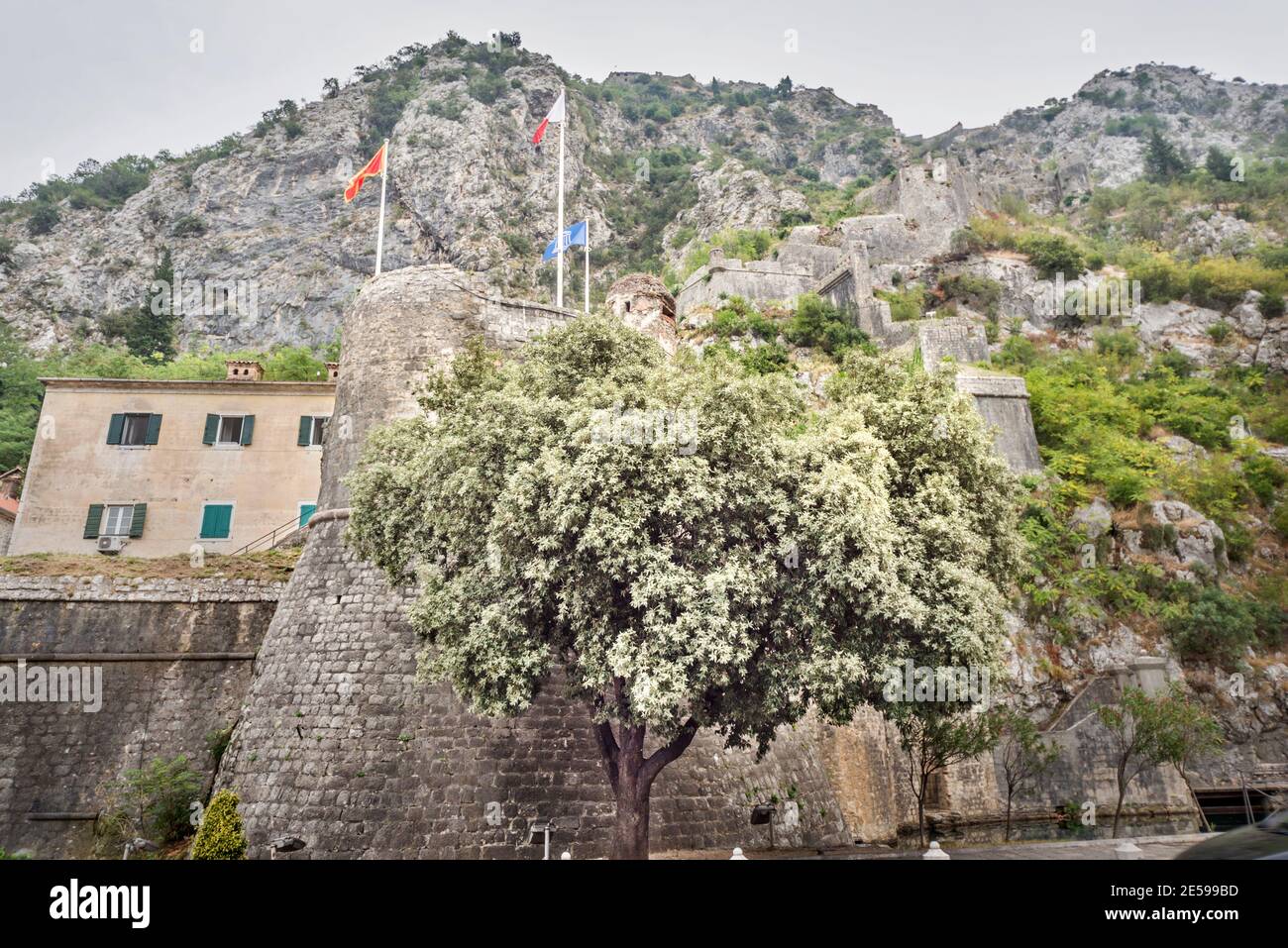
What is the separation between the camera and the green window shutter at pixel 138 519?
24.6 meters

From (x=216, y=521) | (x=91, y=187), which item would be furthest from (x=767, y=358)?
(x=91, y=187)

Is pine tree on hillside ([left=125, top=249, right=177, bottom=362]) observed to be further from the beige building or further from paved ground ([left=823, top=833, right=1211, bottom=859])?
paved ground ([left=823, top=833, right=1211, bottom=859])

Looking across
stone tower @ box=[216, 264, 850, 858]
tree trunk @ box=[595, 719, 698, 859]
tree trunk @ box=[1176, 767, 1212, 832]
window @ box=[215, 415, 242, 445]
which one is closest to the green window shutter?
window @ box=[215, 415, 242, 445]

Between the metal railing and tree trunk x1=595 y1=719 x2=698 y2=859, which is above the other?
the metal railing

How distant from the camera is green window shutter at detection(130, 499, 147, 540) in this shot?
24.6 meters

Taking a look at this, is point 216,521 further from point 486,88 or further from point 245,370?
point 486,88

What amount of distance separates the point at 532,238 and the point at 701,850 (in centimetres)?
6497

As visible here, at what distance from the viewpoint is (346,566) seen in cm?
1642

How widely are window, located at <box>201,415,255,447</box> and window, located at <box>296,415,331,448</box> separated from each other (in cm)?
162

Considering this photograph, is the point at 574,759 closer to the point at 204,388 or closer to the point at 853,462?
the point at 853,462

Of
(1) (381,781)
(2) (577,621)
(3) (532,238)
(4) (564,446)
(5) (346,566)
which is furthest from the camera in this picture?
(3) (532,238)
